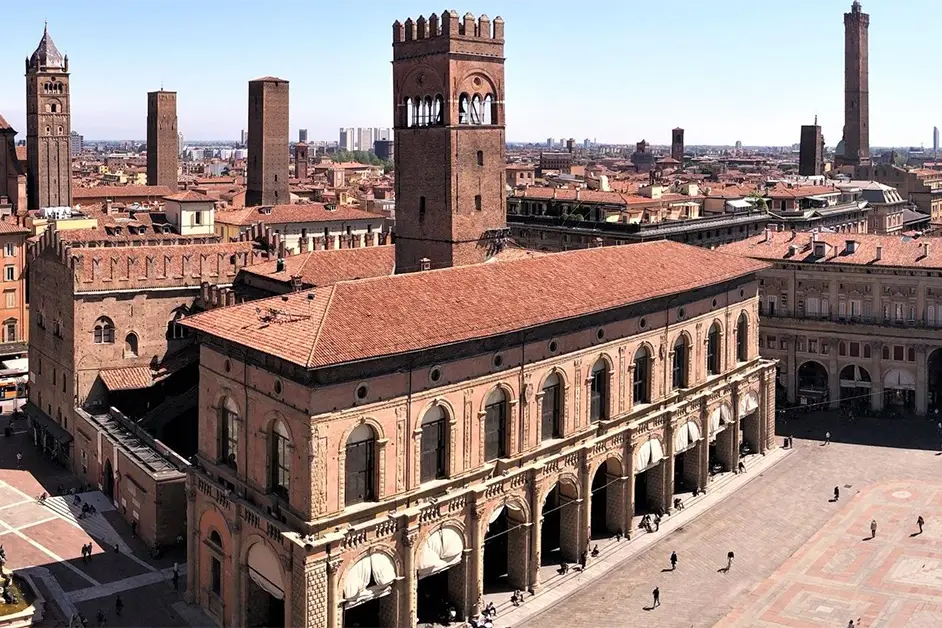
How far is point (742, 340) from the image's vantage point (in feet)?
185

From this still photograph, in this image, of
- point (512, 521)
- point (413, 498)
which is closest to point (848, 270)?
point (512, 521)

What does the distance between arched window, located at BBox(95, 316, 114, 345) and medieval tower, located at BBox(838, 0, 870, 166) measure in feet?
453

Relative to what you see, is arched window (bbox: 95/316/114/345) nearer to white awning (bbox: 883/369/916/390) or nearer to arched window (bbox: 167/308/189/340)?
arched window (bbox: 167/308/189/340)

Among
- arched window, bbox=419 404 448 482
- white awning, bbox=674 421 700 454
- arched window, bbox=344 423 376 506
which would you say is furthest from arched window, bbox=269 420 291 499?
white awning, bbox=674 421 700 454

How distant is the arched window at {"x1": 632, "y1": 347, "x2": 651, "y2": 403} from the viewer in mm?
47250

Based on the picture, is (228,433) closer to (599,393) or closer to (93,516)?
(599,393)

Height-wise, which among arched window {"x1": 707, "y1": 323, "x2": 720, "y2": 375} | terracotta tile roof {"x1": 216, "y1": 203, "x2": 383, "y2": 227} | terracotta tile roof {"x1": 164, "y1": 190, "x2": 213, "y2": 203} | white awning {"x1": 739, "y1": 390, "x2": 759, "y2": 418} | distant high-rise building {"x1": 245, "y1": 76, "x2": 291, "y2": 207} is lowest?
white awning {"x1": 739, "y1": 390, "x2": 759, "y2": 418}

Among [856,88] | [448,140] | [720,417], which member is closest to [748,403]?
[720,417]

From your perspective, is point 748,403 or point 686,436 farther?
point 748,403

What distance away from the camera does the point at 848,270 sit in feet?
222

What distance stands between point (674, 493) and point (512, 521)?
1380 centimetres

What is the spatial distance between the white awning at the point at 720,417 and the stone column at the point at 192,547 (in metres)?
25.7

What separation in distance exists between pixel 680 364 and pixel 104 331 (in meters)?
30.0

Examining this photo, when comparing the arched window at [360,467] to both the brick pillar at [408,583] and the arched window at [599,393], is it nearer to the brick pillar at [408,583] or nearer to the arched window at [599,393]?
the brick pillar at [408,583]
